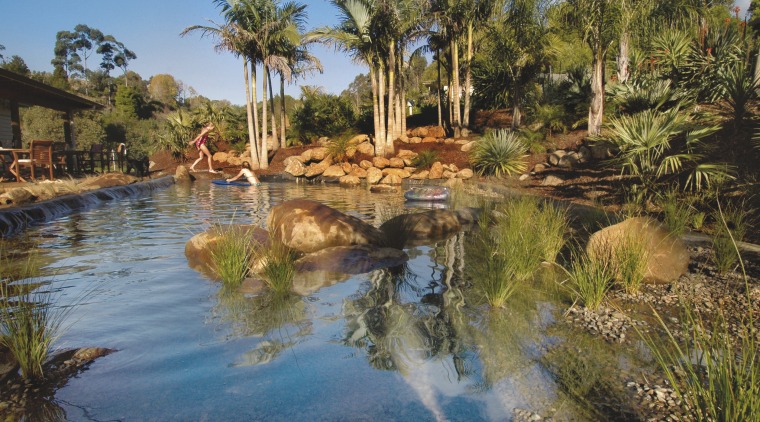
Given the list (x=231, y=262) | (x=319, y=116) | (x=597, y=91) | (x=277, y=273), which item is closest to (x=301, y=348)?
(x=277, y=273)

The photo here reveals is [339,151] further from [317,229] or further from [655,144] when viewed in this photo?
[317,229]

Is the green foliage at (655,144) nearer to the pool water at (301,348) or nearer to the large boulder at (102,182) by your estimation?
the pool water at (301,348)

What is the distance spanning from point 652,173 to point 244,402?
9385 millimetres

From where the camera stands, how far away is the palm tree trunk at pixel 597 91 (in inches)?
626

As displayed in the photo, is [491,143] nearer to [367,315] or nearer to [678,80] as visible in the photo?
[678,80]

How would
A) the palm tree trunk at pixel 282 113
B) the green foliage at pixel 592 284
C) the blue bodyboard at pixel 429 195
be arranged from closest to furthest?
the green foliage at pixel 592 284, the blue bodyboard at pixel 429 195, the palm tree trunk at pixel 282 113

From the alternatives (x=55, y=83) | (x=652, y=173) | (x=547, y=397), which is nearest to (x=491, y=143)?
(x=652, y=173)

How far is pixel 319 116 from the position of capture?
32438 mm

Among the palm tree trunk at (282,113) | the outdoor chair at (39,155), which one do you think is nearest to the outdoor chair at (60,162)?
the outdoor chair at (39,155)

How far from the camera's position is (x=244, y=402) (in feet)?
10.1

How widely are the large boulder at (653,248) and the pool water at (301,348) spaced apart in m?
1.23

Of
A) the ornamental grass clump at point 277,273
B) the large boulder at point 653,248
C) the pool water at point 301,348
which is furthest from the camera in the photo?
the large boulder at point 653,248

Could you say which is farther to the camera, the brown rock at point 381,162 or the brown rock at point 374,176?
the brown rock at point 381,162

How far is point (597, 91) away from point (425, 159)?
783 centimetres
